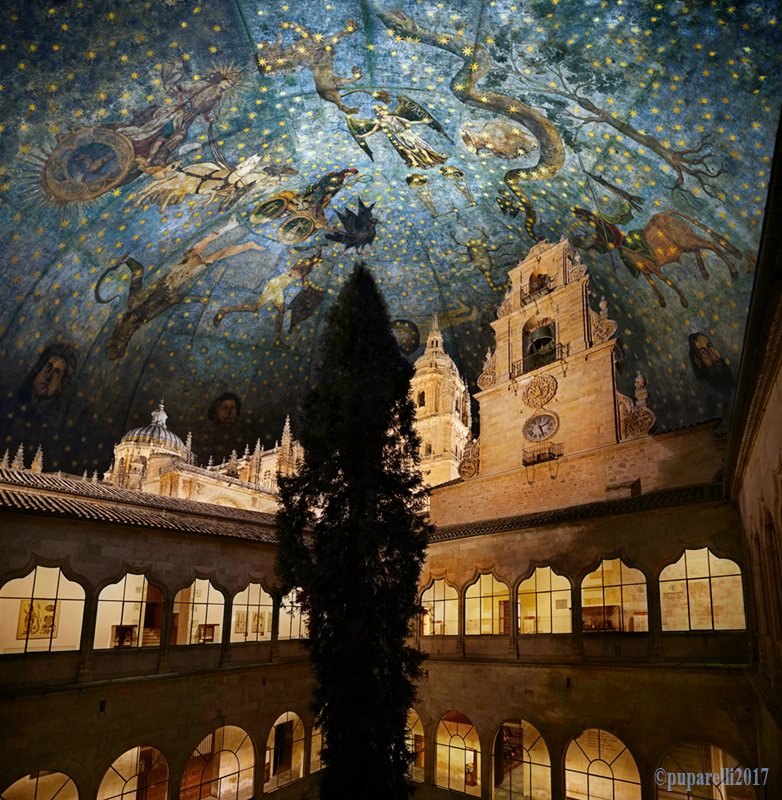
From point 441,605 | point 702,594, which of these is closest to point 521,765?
point 441,605

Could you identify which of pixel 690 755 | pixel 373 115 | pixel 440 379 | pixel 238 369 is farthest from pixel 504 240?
pixel 690 755

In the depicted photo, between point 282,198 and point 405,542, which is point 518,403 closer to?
point 405,542

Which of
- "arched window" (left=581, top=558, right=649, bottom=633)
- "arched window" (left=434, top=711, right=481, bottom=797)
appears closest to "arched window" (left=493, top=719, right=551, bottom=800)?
"arched window" (left=434, top=711, right=481, bottom=797)

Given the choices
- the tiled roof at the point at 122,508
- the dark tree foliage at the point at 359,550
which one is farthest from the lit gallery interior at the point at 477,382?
the dark tree foliage at the point at 359,550

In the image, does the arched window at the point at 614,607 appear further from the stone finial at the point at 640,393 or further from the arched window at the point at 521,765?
the stone finial at the point at 640,393

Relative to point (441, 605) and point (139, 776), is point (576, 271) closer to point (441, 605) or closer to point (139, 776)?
point (441, 605)

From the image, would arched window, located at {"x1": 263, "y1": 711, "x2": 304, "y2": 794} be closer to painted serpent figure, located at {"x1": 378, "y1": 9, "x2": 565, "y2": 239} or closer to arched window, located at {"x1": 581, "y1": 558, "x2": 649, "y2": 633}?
arched window, located at {"x1": 581, "y1": 558, "x2": 649, "y2": 633}

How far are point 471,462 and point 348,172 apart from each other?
17.1 m

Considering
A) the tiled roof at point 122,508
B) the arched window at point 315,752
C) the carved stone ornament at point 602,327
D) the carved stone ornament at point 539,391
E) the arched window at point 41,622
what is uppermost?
the carved stone ornament at point 602,327

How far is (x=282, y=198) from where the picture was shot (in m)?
32.0

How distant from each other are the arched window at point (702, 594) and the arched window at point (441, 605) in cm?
751

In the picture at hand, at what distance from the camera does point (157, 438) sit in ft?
146

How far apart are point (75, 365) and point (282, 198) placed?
47.1 ft

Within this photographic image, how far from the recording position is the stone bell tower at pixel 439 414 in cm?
4659
